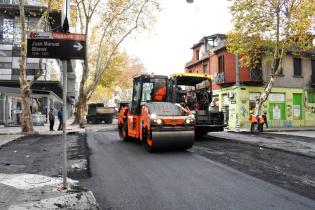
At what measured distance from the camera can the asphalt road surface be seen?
5027mm

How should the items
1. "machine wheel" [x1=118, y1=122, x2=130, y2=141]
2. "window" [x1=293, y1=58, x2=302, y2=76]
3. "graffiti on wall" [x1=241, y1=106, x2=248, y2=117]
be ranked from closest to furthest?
"machine wheel" [x1=118, y1=122, x2=130, y2=141], "graffiti on wall" [x1=241, y1=106, x2=248, y2=117], "window" [x1=293, y1=58, x2=302, y2=76]

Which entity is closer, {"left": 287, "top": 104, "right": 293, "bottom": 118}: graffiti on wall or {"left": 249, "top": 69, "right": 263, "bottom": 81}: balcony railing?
{"left": 249, "top": 69, "right": 263, "bottom": 81}: balcony railing

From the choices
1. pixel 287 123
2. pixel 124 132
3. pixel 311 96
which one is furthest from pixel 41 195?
pixel 311 96

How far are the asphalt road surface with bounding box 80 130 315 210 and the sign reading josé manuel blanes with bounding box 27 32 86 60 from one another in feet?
8.36

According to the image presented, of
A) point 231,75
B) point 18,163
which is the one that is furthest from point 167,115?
point 231,75

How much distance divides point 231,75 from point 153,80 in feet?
56.5

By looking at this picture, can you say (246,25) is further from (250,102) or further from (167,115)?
(167,115)

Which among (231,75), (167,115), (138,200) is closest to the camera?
(138,200)

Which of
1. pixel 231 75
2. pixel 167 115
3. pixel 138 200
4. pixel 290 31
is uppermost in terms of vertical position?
pixel 290 31

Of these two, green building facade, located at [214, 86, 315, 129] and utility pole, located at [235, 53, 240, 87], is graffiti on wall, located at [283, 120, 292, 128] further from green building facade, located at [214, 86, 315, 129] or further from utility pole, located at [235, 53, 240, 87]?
utility pole, located at [235, 53, 240, 87]

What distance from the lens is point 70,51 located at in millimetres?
5504

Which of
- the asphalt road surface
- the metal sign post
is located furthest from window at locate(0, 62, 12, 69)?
the metal sign post

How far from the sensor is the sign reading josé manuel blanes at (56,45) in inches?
210

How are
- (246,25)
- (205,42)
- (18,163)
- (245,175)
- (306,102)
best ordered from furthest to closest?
(205,42) < (306,102) < (246,25) < (18,163) < (245,175)
